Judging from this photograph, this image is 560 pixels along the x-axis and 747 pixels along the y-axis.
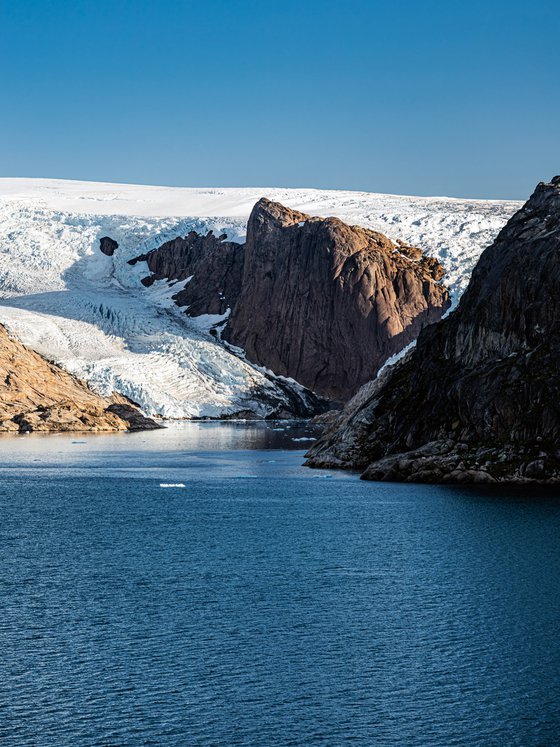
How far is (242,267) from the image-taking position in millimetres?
190875

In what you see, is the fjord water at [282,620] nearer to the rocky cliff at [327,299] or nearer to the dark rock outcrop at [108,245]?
the rocky cliff at [327,299]

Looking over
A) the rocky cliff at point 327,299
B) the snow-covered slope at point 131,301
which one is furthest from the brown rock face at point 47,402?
the rocky cliff at point 327,299

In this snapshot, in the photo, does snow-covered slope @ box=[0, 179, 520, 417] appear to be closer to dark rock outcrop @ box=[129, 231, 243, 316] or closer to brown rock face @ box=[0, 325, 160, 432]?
dark rock outcrop @ box=[129, 231, 243, 316]

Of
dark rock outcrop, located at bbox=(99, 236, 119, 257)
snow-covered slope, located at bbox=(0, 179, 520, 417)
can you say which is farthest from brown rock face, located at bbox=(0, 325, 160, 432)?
dark rock outcrop, located at bbox=(99, 236, 119, 257)

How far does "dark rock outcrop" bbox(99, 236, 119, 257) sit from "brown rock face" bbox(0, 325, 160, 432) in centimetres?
5363

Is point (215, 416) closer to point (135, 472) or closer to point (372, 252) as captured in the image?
point (372, 252)

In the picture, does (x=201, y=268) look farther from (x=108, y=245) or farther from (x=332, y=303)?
(x=332, y=303)

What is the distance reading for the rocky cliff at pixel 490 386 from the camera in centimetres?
5928

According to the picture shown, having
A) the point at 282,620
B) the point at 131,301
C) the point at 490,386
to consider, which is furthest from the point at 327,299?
the point at 282,620

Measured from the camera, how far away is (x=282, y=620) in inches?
1175

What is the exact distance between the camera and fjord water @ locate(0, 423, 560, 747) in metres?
22.2

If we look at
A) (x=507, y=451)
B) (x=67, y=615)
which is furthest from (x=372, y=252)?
(x=67, y=615)

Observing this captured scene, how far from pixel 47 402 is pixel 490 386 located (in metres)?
76.9

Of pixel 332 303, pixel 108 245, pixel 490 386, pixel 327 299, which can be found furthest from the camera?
pixel 108 245
